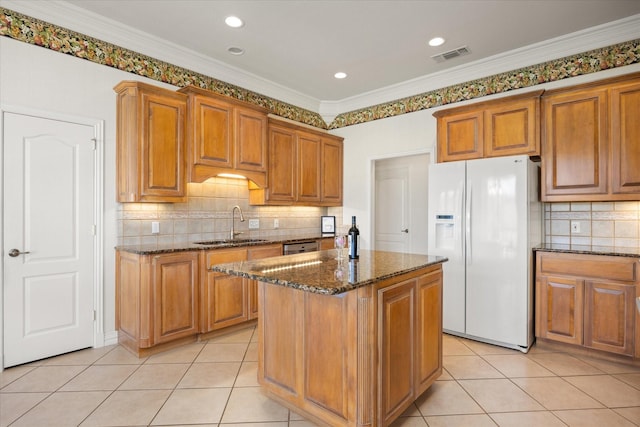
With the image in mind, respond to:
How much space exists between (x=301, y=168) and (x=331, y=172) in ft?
2.05

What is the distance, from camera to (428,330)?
2271mm

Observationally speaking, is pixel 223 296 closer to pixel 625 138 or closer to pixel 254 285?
pixel 254 285

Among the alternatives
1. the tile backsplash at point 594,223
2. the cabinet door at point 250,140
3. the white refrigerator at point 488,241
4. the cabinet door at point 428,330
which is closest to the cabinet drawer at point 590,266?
the white refrigerator at point 488,241

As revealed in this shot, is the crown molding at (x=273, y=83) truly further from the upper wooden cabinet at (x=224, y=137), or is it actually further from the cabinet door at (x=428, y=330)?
the cabinet door at (x=428, y=330)

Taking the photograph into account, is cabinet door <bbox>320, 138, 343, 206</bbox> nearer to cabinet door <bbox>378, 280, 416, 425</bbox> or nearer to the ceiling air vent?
the ceiling air vent

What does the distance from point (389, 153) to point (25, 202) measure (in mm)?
3997

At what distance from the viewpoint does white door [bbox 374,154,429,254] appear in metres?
4.91

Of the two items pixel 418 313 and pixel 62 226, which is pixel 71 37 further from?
pixel 418 313

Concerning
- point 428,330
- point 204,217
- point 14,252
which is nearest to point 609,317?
point 428,330

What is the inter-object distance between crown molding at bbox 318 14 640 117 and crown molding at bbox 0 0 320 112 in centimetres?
143

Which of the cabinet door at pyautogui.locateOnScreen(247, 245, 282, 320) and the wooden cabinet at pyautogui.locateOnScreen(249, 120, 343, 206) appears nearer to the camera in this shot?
the cabinet door at pyautogui.locateOnScreen(247, 245, 282, 320)

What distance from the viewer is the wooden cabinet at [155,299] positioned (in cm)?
296

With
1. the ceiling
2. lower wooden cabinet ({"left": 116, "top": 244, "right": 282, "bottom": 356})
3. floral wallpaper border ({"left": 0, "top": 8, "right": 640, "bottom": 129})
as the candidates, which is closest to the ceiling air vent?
the ceiling

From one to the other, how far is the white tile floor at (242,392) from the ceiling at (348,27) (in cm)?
291
